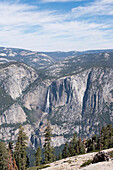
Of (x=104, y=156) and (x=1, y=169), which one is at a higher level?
(x=104, y=156)

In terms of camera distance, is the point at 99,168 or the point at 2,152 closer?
the point at 99,168

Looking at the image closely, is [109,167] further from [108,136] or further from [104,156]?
[108,136]

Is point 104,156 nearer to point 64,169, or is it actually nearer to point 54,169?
point 64,169

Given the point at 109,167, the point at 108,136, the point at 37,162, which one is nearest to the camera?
the point at 109,167

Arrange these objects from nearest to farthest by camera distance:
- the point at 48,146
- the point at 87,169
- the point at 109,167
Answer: the point at 109,167, the point at 87,169, the point at 48,146

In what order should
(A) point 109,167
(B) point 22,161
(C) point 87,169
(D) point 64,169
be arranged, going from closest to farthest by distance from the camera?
(A) point 109,167, (C) point 87,169, (D) point 64,169, (B) point 22,161

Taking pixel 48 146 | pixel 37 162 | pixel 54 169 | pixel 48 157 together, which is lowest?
pixel 37 162

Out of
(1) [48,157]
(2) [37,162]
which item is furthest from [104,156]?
(2) [37,162]

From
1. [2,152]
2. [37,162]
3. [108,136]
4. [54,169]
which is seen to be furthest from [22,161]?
[108,136]

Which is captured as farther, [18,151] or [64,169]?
[18,151]
